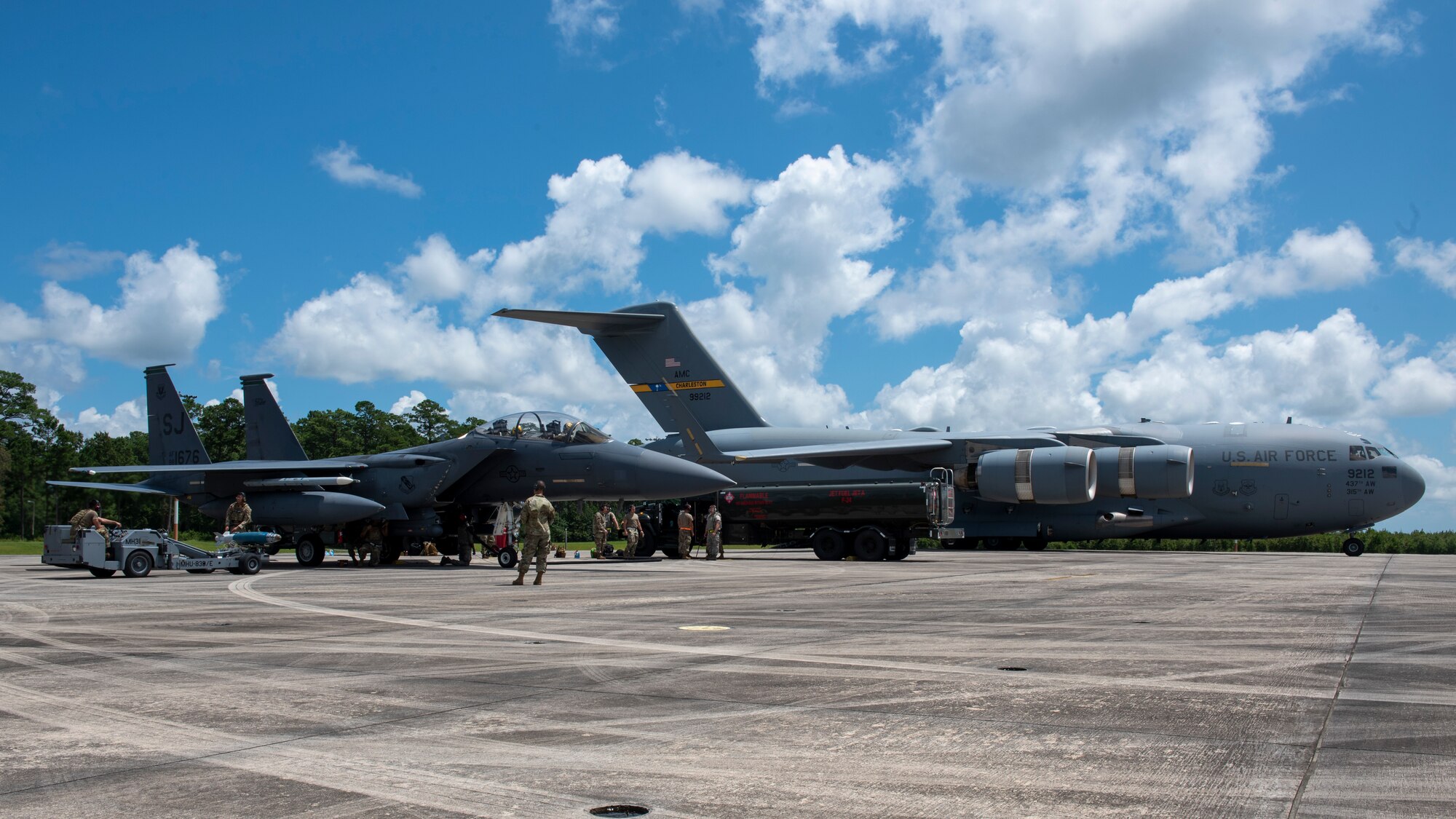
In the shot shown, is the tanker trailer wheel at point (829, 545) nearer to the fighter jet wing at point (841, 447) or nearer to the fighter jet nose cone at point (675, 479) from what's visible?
the fighter jet wing at point (841, 447)

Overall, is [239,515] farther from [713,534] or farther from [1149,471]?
[1149,471]

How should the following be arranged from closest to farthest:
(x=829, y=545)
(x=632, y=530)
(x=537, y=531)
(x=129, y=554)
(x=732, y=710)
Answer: (x=732, y=710)
(x=537, y=531)
(x=129, y=554)
(x=829, y=545)
(x=632, y=530)

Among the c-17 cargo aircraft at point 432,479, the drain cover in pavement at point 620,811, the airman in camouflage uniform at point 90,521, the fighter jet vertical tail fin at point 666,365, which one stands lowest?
the drain cover in pavement at point 620,811

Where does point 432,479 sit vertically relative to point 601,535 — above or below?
above

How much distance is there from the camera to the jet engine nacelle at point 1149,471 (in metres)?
26.8

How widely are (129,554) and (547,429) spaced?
7.35 m

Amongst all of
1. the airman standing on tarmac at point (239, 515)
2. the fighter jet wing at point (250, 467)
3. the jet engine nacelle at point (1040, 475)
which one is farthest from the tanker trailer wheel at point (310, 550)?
the jet engine nacelle at point (1040, 475)

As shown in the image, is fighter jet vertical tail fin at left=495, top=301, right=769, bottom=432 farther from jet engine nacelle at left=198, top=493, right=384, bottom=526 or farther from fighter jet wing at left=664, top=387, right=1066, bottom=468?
jet engine nacelle at left=198, top=493, right=384, bottom=526

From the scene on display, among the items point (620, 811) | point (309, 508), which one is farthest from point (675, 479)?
point (620, 811)

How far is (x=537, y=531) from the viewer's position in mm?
14500

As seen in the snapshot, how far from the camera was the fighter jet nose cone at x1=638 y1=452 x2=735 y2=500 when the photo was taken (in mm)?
19141

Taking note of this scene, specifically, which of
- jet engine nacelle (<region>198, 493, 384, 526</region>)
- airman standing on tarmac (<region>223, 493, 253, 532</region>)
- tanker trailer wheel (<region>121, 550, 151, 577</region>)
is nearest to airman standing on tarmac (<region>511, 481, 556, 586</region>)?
tanker trailer wheel (<region>121, 550, 151, 577</region>)

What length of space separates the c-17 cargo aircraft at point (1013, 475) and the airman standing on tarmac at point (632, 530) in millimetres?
2222

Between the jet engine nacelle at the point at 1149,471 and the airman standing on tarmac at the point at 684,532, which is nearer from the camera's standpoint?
the airman standing on tarmac at the point at 684,532
